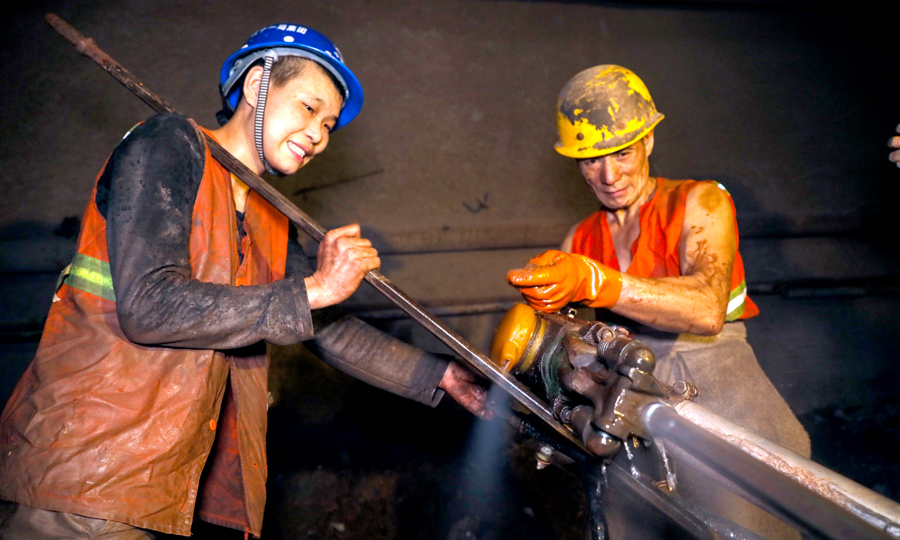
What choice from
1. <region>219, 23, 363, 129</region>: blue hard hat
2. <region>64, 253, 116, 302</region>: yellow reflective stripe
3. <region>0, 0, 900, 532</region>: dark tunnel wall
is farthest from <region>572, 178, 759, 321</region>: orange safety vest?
<region>64, 253, 116, 302</region>: yellow reflective stripe

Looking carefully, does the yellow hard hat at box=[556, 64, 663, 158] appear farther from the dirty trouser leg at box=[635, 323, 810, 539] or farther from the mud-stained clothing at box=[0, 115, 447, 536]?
the mud-stained clothing at box=[0, 115, 447, 536]

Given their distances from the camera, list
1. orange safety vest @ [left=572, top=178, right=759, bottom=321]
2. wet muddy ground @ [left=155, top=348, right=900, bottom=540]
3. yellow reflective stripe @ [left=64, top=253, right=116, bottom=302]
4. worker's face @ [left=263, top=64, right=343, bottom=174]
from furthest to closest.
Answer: wet muddy ground @ [left=155, top=348, right=900, bottom=540] → orange safety vest @ [left=572, top=178, right=759, bottom=321] → worker's face @ [left=263, top=64, right=343, bottom=174] → yellow reflective stripe @ [left=64, top=253, right=116, bottom=302]

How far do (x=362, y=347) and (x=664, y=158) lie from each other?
349cm

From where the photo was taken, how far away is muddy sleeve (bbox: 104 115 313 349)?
1359 millimetres

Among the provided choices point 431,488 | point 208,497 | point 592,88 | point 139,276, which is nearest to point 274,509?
point 431,488

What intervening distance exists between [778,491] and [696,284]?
3.80ft

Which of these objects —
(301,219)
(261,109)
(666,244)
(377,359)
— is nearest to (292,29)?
(261,109)

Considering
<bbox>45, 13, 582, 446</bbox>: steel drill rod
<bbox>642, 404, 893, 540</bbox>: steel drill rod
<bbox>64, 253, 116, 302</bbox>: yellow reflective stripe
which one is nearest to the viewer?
<bbox>642, 404, 893, 540</bbox>: steel drill rod

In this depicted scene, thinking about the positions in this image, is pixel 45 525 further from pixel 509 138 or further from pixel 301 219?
pixel 509 138

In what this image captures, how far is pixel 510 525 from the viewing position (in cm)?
288

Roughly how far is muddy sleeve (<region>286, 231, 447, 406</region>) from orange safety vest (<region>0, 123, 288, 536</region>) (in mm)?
534

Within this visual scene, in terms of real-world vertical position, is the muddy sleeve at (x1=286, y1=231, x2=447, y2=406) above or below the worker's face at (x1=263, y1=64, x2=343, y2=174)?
below

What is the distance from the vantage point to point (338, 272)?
155cm

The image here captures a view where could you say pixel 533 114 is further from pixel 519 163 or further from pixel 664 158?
pixel 664 158
